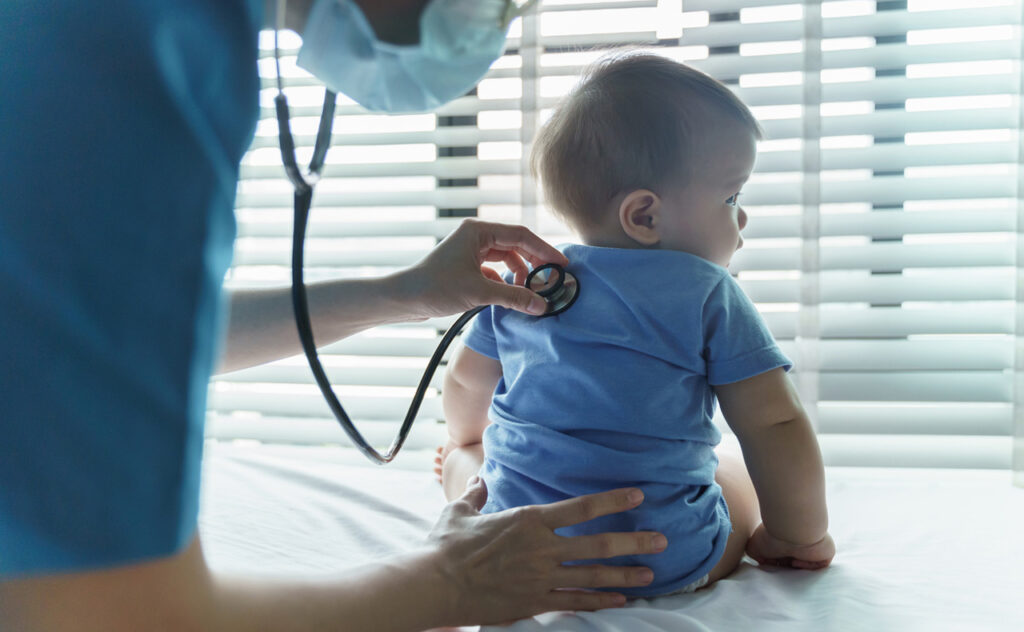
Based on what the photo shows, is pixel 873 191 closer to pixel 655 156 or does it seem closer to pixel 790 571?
pixel 655 156

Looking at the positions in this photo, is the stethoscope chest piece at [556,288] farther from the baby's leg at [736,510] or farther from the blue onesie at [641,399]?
the baby's leg at [736,510]

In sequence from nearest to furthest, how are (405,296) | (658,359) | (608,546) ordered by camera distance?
(608,546) → (658,359) → (405,296)

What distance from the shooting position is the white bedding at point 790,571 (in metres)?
0.76

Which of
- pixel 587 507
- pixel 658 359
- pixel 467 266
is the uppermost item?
pixel 467 266

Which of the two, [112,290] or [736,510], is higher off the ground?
[112,290]

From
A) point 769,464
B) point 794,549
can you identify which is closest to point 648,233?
point 769,464

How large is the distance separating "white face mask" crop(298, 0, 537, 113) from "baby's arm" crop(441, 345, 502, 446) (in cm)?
45

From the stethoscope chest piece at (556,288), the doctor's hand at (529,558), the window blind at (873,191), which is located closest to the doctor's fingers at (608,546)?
the doctor's hand at (529,558)

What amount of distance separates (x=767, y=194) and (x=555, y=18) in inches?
23.5

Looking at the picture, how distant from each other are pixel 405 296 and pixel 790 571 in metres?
0.60

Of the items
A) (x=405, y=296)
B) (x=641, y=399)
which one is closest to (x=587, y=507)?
(x=641, y=399)

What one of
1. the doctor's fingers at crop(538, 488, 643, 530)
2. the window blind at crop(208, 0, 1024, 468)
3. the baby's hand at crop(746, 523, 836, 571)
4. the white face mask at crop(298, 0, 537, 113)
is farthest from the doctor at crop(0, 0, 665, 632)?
the window blind at crop(208, 0, 1024, 468)

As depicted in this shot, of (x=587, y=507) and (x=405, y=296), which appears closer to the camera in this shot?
(x=587, y=507)

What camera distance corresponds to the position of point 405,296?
97 cm
